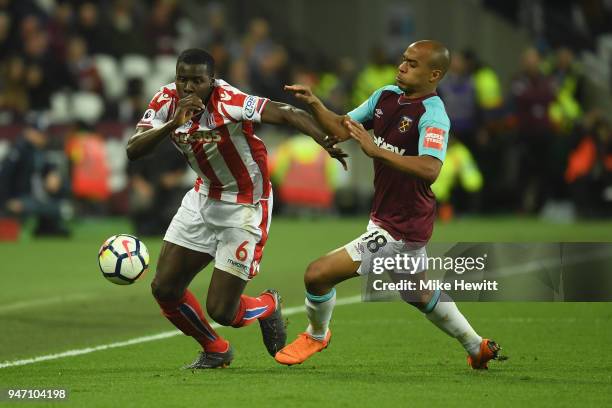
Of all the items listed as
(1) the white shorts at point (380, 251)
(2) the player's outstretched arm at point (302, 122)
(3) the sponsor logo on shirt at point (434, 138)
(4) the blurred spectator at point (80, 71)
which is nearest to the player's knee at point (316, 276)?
(1) the white shorts at point (380, 251)

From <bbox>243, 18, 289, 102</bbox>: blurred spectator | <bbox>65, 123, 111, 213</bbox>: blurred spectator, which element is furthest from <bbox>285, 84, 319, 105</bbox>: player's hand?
<bbox>243, 18, 289, 102</bbox>: blurred spectator

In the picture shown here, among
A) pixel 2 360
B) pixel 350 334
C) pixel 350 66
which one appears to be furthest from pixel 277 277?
pixel 350 66

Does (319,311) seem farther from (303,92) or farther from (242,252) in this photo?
(303,92)

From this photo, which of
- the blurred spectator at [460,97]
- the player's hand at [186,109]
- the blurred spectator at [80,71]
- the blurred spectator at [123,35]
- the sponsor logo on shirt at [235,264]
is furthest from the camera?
the blurred spectator at [123,35]

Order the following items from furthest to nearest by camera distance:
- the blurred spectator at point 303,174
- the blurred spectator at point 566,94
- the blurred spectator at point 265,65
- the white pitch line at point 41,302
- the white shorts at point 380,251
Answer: the blurred spectator at point 566,94, the blurred spectator at point 265,65, the blurred spectator at point 303,174, the white pitch line at point 41,302, the white shorts at point 380,251

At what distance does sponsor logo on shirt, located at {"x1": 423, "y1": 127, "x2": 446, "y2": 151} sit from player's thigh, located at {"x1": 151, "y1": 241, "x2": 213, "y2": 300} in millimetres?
1685

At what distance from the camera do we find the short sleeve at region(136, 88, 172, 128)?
28.0ft

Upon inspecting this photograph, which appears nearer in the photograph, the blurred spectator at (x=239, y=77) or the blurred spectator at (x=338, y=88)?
the blurred spectator at (x=239, y=77)

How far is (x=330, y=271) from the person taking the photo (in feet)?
27.3

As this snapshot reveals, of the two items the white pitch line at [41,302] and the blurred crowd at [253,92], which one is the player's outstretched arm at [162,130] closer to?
the white pitch line at [41,302]

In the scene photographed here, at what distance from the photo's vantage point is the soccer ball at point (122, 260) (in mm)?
8828

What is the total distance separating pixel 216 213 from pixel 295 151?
43.0 feet

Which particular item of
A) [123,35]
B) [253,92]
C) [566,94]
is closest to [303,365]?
[253,92]

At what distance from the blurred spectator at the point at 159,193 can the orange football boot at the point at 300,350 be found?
9.89 meters
